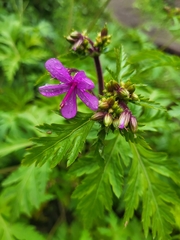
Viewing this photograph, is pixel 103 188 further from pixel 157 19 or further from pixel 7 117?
pixel 157 19

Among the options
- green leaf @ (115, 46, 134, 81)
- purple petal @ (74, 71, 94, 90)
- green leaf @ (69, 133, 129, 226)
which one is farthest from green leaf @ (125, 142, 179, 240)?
purple petal @ (74, 71, 94, 90)

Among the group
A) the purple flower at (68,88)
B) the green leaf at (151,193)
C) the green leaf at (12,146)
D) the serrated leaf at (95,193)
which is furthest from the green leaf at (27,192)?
the purple flower at (68,88)

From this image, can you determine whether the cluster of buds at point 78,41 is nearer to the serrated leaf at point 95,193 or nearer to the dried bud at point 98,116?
the dried bud at point 98,116

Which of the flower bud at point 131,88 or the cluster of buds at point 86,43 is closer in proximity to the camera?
the flower bud at point 131,88

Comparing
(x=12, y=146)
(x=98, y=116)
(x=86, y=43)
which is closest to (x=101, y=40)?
(x=86, y=43)

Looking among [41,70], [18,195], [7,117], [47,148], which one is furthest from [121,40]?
[47,148]

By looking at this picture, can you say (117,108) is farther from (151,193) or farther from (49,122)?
(49,122)
